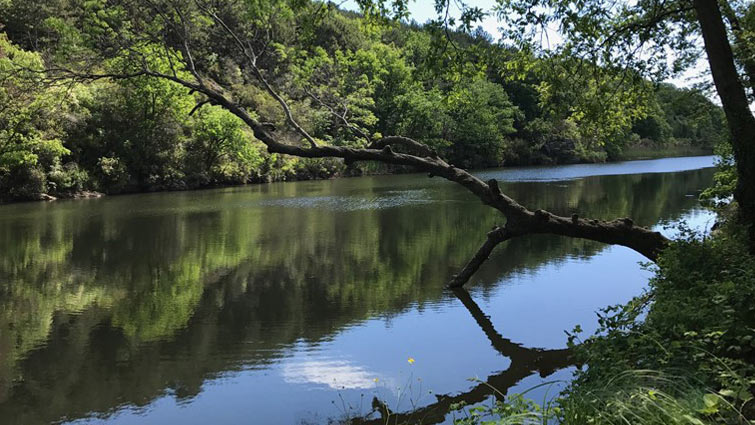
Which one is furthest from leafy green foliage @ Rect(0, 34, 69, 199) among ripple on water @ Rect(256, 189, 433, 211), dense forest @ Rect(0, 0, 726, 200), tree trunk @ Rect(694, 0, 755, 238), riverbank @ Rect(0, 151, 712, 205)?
tree trunk @ Rect(694, 0, 755, 238)

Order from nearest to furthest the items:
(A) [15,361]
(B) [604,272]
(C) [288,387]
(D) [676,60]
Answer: (C) [288,387], (A) [15,361], (D) [676,60], (B) [604,272]

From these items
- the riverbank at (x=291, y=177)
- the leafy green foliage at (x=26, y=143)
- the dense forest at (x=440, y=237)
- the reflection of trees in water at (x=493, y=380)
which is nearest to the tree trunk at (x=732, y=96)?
the dense forest at (x=440, y=237)

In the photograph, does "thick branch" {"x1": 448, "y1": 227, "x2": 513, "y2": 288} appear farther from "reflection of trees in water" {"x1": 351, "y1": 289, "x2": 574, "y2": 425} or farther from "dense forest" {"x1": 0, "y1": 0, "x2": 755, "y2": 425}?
"reflection of trees in water" {"x1": 351, "y1": 289, "x2": 574, "y2": 425}

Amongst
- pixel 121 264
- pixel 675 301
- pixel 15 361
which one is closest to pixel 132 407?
pixel 15 361

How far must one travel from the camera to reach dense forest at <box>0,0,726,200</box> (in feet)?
29.9

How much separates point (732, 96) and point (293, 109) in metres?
43.7

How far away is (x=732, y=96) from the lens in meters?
6.32

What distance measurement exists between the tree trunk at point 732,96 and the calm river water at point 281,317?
2.67 meters

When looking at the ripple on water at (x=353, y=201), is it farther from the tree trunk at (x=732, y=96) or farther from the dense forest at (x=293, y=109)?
the tree trunk at (x=732, y=96)

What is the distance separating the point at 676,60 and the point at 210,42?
51.9 metres

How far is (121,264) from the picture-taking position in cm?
1282

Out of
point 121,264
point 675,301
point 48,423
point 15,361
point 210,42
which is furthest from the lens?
point 210,42

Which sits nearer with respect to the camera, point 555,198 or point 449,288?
point 449,288

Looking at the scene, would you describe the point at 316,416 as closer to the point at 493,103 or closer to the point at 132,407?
the point at 132,407
